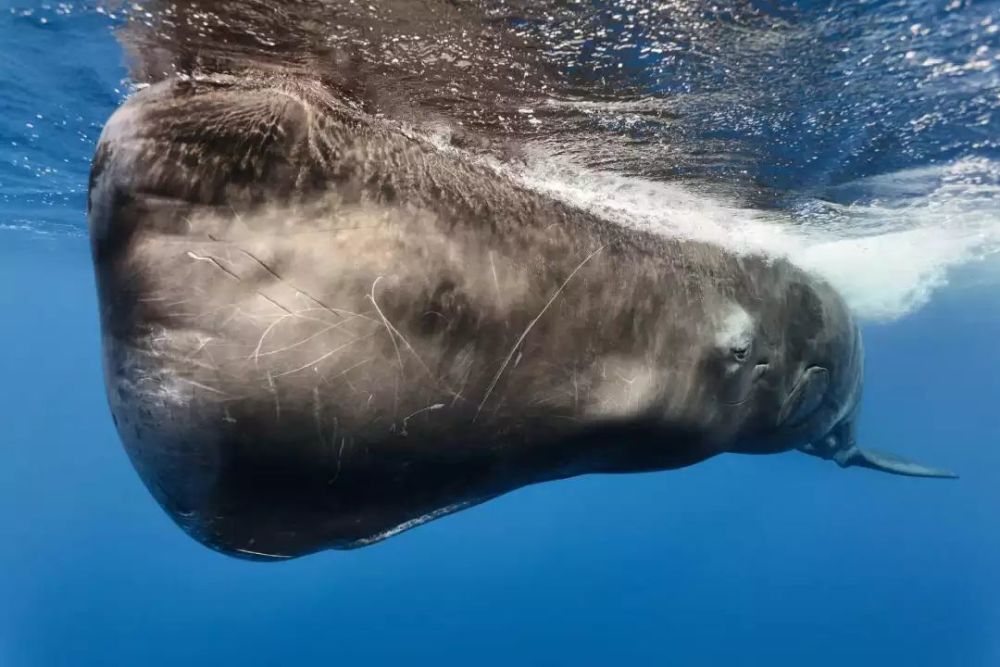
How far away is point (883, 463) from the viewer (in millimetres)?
9766

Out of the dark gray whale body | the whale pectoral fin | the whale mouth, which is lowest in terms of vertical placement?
the whale pectoral fin

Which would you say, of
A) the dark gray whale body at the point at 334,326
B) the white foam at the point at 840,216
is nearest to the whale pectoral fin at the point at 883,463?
the white foam at the point at 840,216

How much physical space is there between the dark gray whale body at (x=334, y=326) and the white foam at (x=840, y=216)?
1.09 m

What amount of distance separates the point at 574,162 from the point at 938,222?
8749 millimetres

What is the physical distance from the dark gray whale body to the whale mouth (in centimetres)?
197

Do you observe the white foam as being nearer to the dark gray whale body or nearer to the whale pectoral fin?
the dark gray whale body

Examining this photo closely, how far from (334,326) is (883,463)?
996cm

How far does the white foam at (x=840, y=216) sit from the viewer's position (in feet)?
18.3

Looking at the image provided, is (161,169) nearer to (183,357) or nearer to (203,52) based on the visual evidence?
(183,357)

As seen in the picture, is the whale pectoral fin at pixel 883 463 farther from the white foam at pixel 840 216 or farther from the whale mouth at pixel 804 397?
the whale mouth at pixel 804 397

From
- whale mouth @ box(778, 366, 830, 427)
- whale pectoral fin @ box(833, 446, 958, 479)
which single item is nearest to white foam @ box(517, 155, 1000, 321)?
whale mouth @ box(778, 366, 830, 427)

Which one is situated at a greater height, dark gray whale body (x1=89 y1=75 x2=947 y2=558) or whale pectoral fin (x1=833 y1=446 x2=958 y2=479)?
dark gray whale body (x1=89 y1=75 x2=947 y2=558)

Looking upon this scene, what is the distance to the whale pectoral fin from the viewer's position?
9.25 meters

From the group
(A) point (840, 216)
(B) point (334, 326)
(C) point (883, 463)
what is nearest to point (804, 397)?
(B) point (334, 326)
